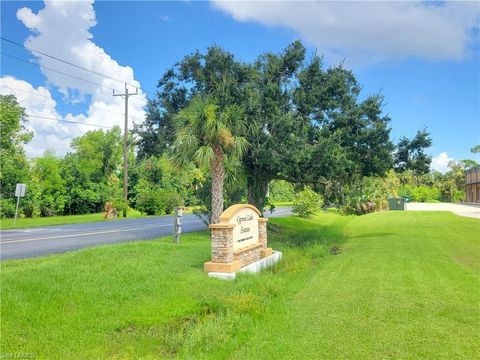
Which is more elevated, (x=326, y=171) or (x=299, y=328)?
(x=326, y=171)

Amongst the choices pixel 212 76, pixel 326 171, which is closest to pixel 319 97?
pixel 326 171

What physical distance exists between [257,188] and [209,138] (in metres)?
6.59

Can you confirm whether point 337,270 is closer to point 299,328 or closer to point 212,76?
point 299,328

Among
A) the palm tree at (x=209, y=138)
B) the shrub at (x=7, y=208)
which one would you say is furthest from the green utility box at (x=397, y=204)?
the shrub at (x=7, y=208)

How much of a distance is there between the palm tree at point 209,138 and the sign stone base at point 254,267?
3.12 metres

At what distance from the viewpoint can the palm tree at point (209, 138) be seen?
14969 millimetres

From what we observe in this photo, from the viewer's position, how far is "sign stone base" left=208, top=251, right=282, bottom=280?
10125 millimetres

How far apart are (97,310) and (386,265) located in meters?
8.26

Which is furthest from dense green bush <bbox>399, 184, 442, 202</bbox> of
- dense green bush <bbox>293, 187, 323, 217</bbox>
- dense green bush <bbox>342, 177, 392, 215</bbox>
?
dense green bush <bbox>293, 187, 323, 217</bbox>

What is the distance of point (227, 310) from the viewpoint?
25.2 feet

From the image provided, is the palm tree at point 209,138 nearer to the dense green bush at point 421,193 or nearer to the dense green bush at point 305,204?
the dense green bush at point 305,204

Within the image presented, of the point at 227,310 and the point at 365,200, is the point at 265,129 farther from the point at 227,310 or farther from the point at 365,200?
the point at 365,200

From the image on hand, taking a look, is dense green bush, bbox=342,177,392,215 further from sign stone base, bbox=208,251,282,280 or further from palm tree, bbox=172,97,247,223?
sign stone base, bbox=208,251,282,280

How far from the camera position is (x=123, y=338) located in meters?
6.27
